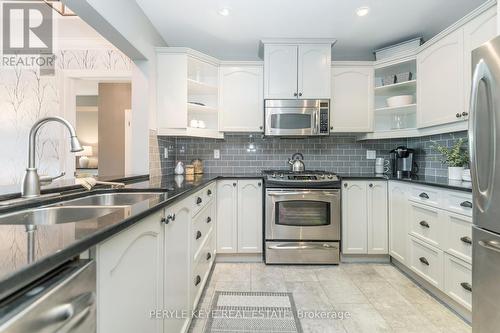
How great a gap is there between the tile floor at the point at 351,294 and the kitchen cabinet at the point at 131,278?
0.79m

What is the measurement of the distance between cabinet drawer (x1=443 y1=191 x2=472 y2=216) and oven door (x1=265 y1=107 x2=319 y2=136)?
134cm

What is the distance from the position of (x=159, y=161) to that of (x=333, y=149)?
2093mm

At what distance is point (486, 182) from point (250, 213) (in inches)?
76.5

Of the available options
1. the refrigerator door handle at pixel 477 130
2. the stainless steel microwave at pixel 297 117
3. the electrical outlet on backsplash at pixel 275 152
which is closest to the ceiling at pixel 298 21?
the stainless steel microwave at pixel 297 117

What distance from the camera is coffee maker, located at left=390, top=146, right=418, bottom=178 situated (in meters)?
2.86

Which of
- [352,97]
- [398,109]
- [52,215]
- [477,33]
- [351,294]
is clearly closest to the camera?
[52,215]

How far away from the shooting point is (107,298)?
725 millimetres

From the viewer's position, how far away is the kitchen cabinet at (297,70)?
2.82 meters

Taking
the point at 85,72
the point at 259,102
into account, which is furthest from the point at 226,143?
the point at 85,72

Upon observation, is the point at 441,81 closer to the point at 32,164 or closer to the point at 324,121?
the point at 324,121

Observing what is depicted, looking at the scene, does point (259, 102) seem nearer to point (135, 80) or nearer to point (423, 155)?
point (135, 80)

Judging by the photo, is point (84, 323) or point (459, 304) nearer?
point (84, 323)

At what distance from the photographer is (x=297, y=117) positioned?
2.85 meters
